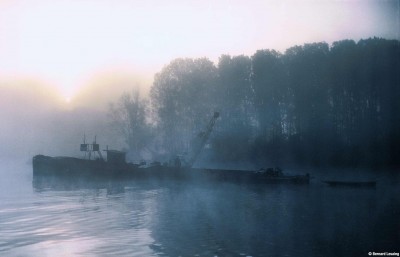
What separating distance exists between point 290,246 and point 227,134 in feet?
221

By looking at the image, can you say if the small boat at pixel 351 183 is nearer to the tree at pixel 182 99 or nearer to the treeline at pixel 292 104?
the treeline at pixel 292 104

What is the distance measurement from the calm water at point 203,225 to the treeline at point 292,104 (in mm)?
33612

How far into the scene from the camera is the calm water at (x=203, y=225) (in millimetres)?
22641

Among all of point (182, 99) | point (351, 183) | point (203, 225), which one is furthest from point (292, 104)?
point (203, 225)

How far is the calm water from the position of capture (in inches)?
891

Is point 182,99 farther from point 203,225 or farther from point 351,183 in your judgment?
point 203,225

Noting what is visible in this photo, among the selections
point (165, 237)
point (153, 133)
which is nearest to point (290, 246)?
point (165, 237)

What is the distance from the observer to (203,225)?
29.2 metres

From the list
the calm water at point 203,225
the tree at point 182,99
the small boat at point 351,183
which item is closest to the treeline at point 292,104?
the tree at point 182,99

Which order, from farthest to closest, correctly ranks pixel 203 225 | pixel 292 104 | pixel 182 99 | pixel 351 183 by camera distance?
pixel 182 99, pixel 292 104, pixel 351 183, pixel 203 225

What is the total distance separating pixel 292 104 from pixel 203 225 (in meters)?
61.5

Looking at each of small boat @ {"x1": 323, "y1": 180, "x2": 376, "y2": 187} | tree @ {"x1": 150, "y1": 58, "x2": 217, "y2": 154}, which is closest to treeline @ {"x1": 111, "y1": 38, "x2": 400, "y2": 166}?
tree @ {"x1": 150, "y1": 58, "x2": 217, "y2": 154}

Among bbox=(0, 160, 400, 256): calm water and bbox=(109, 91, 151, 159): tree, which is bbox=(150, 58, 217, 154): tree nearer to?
bbox=(109, 91, 151, 159): tree

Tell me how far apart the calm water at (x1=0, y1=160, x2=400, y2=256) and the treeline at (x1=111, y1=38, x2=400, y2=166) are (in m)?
33.6
